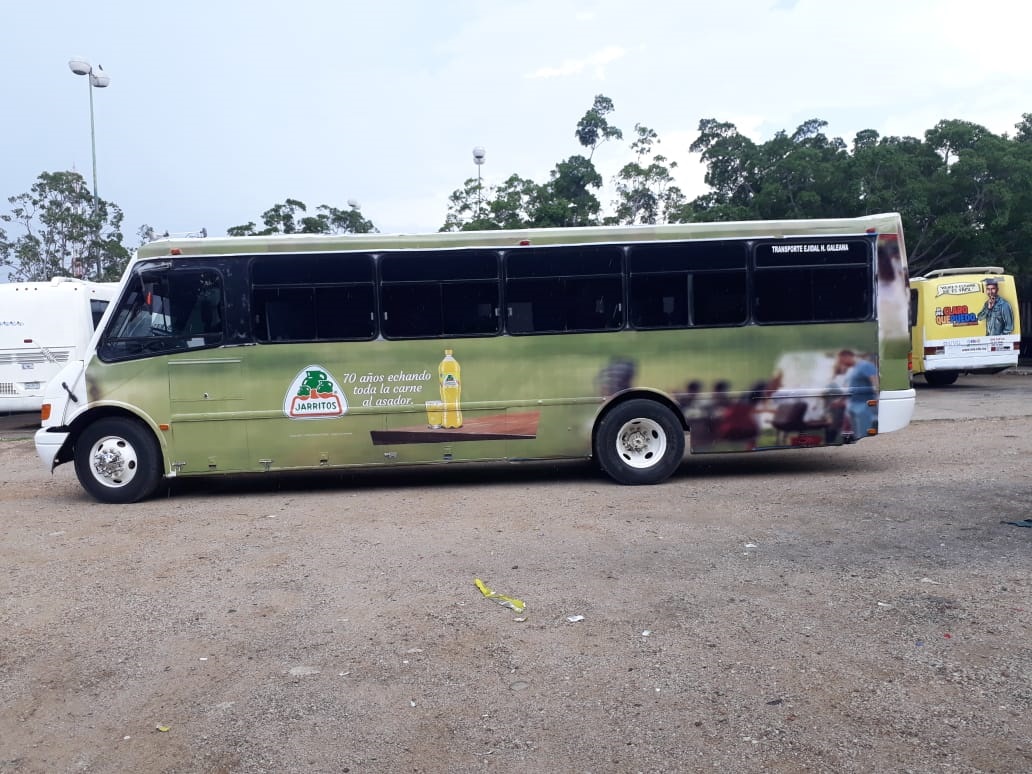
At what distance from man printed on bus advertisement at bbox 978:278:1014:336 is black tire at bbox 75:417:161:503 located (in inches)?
715

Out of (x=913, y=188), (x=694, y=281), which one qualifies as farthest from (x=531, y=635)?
(x=913, y=188)

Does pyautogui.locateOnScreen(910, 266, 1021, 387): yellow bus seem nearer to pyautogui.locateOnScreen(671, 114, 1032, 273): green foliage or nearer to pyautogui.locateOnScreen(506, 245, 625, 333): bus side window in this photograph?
pyautogui.locateOnScreen(671, 114, 1032, 273): green foliage

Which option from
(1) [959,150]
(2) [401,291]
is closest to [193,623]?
(2) [401,291]

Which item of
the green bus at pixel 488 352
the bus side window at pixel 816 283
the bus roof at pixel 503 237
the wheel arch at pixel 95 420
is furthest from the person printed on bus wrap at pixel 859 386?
the wheel arch at pixel 95 420

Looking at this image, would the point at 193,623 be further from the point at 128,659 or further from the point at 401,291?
the point at 401,291

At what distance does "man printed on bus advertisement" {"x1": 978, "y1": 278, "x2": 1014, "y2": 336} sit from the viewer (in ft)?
65.2

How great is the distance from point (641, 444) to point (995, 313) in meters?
14.1

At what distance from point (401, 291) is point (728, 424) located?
3.99 m

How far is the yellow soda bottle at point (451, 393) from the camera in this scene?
9672 millimetres

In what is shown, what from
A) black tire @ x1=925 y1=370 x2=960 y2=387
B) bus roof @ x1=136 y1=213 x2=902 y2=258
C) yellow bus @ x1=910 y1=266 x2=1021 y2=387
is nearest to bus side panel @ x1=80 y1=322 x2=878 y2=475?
bus roof @ x1=136 y1=213 x2=902 y2=258

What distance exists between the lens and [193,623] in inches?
214

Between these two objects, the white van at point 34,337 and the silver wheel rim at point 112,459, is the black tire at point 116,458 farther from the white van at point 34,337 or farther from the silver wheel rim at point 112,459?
the white van at point 34,337

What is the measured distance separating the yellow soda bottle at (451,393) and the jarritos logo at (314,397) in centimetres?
109

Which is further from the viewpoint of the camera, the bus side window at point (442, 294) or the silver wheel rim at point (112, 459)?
the bus side window at point (442, 294)
